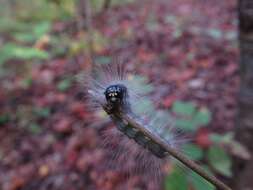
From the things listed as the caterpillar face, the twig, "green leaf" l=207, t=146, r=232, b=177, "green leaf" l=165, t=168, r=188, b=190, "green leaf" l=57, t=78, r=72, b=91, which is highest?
the caterpillar face

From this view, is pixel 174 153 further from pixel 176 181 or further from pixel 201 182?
pixel 176 181

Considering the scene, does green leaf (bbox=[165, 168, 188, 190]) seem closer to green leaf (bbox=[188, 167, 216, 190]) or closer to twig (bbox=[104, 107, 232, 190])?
green leaf (bbox=[188, 167, 216, 190])

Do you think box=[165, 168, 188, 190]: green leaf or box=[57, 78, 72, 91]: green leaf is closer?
box=[165, 168, 188, 190]: green leaf

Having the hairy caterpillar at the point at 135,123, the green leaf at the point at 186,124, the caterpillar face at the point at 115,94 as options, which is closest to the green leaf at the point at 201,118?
the green leaf at the point at 186,124

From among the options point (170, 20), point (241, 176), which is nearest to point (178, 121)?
point (241, 176)

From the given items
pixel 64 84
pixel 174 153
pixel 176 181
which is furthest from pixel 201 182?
pixel 64 84

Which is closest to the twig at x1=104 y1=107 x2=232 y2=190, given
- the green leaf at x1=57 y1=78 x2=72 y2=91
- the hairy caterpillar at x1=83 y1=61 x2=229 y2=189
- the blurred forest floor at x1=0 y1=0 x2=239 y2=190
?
the hairy caterpillar at x1=83 y1=61 x2=229 y2=189
